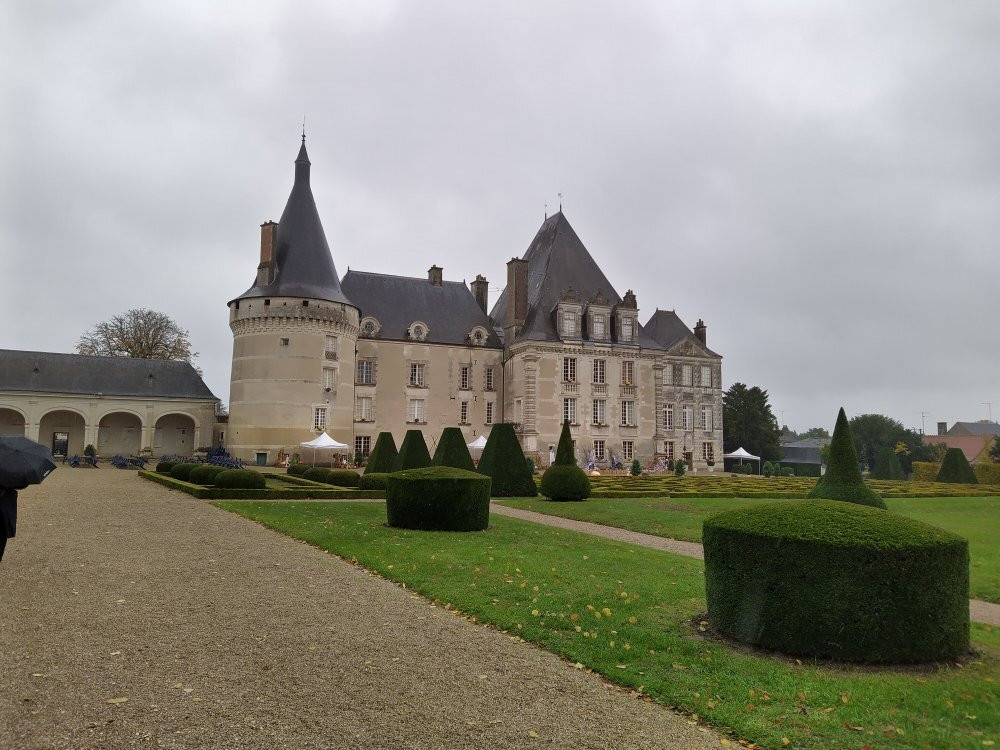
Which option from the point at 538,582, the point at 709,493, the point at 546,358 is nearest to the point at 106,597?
the point at 538,582

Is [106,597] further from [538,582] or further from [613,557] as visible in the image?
[613,557]

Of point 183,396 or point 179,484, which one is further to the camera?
point 183,396

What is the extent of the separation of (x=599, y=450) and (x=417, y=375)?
34.4 ft

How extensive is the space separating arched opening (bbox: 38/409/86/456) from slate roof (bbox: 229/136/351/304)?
12.1 m

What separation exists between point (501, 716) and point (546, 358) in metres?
33.1

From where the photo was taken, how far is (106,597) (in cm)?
600

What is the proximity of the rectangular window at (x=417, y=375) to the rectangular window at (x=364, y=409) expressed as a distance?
2476mm

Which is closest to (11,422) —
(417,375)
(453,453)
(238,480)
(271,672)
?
(417,375)

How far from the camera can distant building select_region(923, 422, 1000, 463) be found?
6272 cm

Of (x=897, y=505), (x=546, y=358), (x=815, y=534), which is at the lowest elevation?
(x=897, y=505)

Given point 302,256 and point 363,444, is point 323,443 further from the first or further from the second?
point 302,256

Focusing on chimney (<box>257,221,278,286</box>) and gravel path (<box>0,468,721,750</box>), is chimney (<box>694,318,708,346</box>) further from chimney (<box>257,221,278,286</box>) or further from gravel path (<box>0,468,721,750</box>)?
gravel path (<box>0,468,721,750</box>)

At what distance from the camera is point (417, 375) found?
1464 inches

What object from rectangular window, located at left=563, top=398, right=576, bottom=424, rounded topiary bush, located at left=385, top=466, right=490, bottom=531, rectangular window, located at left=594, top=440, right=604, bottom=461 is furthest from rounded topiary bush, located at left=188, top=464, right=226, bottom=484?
rectangular window, located at left=594, top=440, right=604, bottom=461
